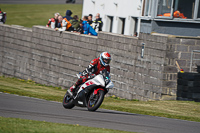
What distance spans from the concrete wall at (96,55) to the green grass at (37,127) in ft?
26.1

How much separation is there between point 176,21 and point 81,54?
15.2 feet

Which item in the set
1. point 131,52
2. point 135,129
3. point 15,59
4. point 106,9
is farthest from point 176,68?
point 106,9

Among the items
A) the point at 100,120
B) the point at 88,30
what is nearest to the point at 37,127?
the point at 100,120

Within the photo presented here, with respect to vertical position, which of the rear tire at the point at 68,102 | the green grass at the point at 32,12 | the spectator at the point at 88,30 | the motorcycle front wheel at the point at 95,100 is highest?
the green grass at the point at 32,12

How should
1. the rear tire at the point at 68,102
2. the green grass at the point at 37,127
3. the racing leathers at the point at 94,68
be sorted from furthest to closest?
the rear tire at the point at 68,102 → the racing leathers at the point at 94,68 → the green grass at the point at 37,127

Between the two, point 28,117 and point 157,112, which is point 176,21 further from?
point 28,117

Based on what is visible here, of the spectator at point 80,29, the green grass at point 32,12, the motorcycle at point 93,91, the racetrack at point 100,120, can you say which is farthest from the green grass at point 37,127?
the green grass at point 32,12

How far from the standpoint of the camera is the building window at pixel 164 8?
19.1 metres

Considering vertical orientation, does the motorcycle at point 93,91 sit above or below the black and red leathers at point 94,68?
below

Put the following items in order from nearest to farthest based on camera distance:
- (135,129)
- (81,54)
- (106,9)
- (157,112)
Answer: (135,129), (157,112), (81,54), (106,9)

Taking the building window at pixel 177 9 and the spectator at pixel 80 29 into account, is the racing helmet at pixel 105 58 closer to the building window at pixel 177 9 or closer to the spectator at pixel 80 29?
the building window at pixel 177 9

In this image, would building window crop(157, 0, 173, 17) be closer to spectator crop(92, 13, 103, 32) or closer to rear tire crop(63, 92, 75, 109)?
spectator crop(92, 13, 103, 32)

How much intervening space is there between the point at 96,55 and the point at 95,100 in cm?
840

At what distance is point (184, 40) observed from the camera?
1647cm
